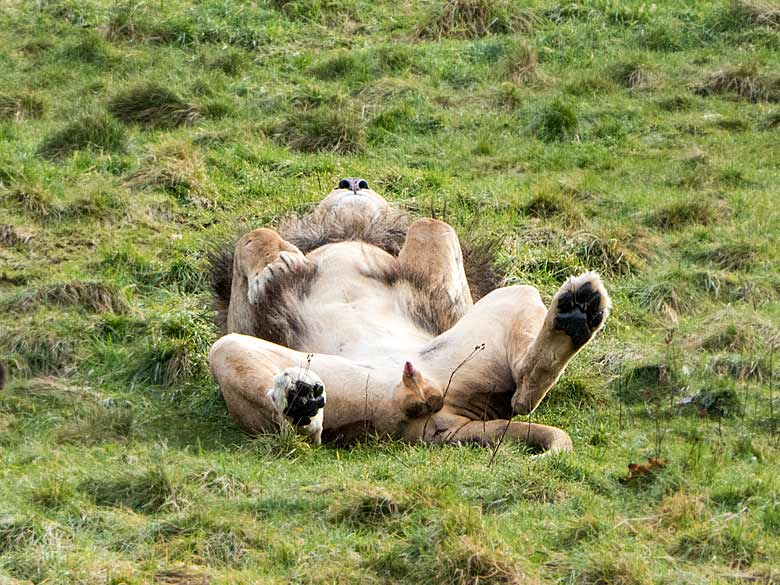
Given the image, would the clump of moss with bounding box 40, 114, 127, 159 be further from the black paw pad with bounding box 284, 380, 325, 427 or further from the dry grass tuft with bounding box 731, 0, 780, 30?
the dry grass tuft with bounding box 731, 0, 780, 30

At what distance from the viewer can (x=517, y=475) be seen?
6273mm

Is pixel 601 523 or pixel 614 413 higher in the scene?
pixel 601 523

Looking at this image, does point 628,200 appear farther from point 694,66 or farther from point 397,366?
point 397,366

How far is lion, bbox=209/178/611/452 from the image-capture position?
6.96 m

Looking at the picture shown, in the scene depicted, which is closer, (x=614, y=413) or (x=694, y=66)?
(x=614, y=413)

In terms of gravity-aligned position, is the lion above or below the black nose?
below

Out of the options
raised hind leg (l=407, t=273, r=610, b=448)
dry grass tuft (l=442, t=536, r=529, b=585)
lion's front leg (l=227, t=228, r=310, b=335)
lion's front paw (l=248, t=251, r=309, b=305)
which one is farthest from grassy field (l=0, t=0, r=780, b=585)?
lion's front paw (l=248, t=251, r=309, b=305)

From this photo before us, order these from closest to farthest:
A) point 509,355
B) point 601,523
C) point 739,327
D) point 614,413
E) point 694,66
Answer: point 601,523 < point 509,355 < point 614,413 < point 739,327 < point 694,66

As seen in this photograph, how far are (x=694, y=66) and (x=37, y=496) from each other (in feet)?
31.3

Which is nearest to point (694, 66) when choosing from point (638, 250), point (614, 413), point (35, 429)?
point (638, 250)

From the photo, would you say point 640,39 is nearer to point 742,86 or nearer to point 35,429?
point 742,86

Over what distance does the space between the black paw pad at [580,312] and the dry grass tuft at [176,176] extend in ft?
17.0

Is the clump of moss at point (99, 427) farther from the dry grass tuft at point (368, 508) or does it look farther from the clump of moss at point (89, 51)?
the clump of moss at point (89, 51)

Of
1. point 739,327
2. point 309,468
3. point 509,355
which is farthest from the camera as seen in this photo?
point 739,327
